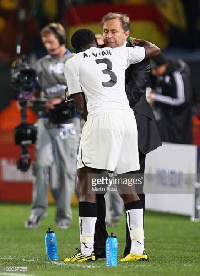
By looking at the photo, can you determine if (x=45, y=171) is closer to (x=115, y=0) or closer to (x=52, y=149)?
(x=52, y=149)

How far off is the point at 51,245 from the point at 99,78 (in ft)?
4.99

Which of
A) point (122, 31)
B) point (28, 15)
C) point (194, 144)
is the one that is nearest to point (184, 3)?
point (28, 15)

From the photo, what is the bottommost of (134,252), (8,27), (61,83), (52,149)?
(134,252)

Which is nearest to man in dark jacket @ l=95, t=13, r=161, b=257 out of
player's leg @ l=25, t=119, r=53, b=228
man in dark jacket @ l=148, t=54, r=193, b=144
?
player's leg @ l=25, t=119, r=53, b=228

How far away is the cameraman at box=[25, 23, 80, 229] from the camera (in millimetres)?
13266

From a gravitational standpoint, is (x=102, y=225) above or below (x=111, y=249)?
above

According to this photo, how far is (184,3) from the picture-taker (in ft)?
75.0

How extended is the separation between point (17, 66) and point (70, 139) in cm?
118

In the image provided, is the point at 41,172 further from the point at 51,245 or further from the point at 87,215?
the point at 87,215

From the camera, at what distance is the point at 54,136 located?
13391 mm

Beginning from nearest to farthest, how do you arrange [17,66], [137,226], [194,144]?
1. [137,226]
2. [17,66]
3. [194,144]

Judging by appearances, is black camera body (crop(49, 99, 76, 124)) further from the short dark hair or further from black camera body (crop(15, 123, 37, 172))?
the short dark hair

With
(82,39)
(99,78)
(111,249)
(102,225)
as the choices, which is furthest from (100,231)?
(82,39)

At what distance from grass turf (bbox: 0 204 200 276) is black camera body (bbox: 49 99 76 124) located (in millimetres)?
1347
